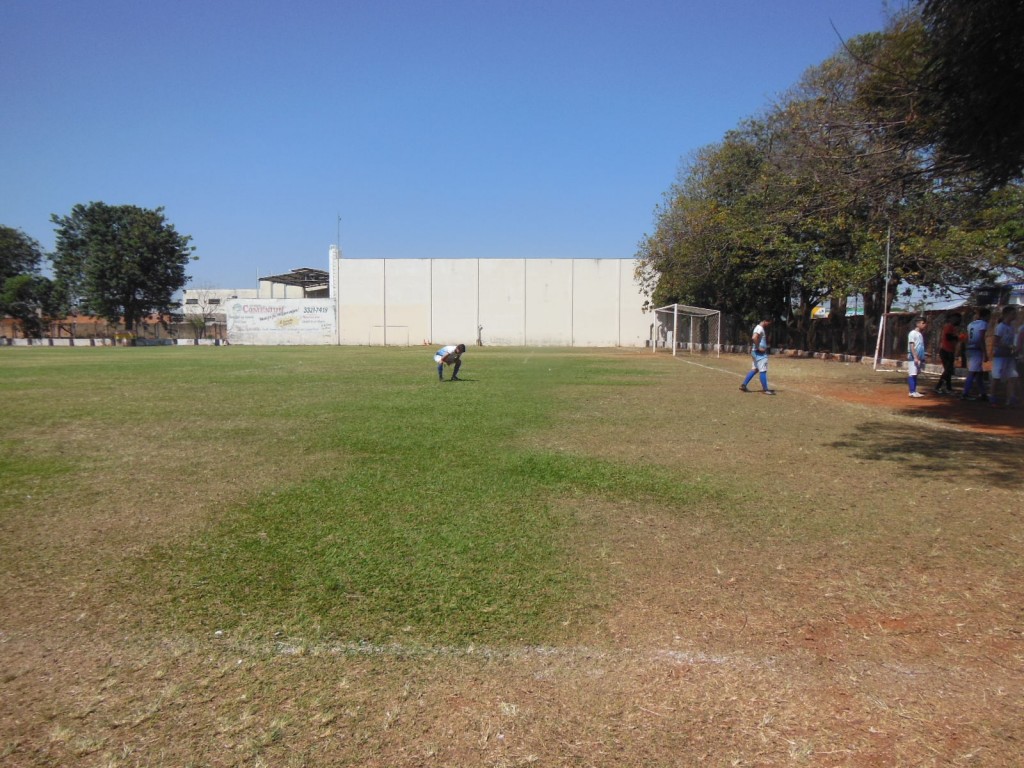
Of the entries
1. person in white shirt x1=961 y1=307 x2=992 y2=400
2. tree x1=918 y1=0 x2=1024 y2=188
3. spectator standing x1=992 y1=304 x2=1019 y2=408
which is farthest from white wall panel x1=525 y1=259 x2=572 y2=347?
tree x1=918 y1=0 x2=1024 y2=188

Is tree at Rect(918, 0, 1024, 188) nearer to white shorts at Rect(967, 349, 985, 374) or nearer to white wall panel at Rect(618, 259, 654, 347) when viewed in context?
white shorts at Rect(967, 349, 985, 374)

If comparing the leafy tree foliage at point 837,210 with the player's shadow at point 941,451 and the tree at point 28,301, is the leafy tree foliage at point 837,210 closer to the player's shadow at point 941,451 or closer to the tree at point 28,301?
the player's shadow at point 941,451

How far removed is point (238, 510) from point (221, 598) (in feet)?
6.36

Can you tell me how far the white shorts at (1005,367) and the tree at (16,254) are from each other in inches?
3163

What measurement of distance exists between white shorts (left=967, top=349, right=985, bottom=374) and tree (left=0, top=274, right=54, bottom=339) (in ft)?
241

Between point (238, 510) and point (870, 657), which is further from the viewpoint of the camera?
point (238, 510)

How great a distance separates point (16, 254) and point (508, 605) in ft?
274

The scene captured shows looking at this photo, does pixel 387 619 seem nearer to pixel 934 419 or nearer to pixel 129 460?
pixel 129 460

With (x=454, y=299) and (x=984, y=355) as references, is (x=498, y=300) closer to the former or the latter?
(x=454, y=299)

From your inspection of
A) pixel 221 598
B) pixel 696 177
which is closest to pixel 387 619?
pixel 221 598

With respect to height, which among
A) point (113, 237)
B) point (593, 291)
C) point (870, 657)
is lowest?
point (870, 657)

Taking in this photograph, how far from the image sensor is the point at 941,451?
870 centimetres

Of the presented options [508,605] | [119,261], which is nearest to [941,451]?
[508,605]

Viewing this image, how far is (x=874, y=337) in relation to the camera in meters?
29.0
